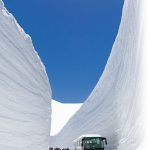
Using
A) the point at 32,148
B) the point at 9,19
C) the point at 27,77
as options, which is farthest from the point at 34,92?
the point at 9,19

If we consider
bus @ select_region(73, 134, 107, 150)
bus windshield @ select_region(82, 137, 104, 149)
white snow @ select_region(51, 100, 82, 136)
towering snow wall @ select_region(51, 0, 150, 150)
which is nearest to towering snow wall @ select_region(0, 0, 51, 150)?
towering snow wall @ select_region(51, 0, 150, 150)

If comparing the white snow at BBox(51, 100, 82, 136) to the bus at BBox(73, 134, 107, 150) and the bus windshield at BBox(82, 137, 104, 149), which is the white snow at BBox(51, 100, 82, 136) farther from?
the bus windshield at BBox(82, 137, 104, 149)

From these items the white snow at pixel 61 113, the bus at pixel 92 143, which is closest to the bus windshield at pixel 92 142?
the bus at pixel 92 143

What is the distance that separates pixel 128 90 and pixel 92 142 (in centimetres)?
624

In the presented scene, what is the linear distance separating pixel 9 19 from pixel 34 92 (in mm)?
A: 4509

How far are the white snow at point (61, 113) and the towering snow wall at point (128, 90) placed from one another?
7605 centimetres

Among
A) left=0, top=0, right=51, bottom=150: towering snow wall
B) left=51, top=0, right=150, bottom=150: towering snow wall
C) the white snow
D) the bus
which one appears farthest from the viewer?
the white snow

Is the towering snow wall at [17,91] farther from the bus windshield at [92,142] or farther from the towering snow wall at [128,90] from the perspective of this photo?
the bus windshield at [92,142]

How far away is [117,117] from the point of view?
45.1 metres

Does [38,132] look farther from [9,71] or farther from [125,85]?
[125,85]

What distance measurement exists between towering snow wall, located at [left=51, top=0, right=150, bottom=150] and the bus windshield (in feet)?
A: 7.71

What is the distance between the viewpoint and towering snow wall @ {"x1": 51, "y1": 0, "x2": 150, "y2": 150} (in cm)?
3192

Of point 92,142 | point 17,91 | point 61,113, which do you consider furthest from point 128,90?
point 61,113

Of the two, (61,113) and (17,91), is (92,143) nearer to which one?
(17,91)
